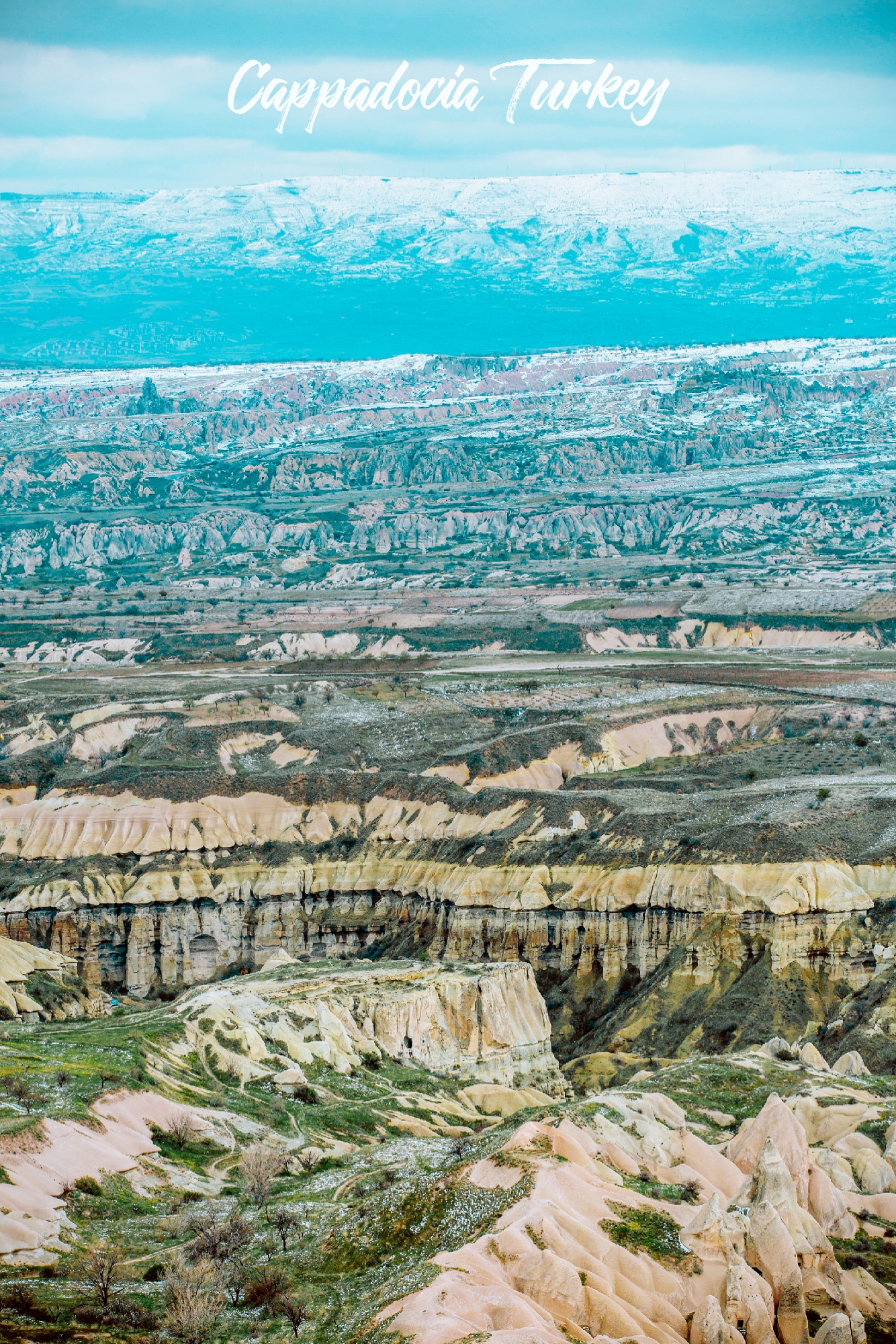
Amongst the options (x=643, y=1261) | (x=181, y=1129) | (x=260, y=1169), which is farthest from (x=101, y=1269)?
(x=181, y=1129)

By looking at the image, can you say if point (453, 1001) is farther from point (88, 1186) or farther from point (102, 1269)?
point (102, 1269)

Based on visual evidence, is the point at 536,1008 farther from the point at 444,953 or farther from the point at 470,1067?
the point at 444,953

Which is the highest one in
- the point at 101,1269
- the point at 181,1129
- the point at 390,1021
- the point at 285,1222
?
the point at 390,1021

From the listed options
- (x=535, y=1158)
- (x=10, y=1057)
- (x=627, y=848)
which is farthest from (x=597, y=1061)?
(x=535, y=1158)

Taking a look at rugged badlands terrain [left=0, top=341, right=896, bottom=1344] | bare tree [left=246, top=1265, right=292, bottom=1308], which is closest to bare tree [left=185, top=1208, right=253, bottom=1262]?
rugged badlands terrain [left=0, top=341, right=896, bottom=1344]

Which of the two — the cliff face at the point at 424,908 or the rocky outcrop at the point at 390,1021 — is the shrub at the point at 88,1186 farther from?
the cliff face at the point at 424,908

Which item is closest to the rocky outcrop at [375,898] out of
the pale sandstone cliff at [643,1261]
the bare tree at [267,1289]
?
the pale sandstone cliff at [643,1261]
